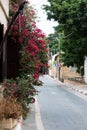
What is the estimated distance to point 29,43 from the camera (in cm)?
1955

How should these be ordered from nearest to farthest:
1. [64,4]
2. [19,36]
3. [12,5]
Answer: [19,36] → [12,5] → [64,4]

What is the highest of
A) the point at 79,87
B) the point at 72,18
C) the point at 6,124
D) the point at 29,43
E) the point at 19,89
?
the point at 72,18

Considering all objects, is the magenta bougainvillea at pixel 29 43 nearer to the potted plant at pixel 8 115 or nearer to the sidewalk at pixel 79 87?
the potted plant at pixel 8 115

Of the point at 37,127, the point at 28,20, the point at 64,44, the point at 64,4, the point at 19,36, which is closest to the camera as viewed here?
the point at 37,127

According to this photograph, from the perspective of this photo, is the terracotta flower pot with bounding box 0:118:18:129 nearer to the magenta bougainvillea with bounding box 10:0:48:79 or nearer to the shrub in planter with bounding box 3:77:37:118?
the shrub in planter with bounding box 3:77:37:118

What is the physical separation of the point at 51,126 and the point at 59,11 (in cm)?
3699

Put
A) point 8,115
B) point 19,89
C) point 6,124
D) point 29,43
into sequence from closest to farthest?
point 6,124
point 8,115
point 19,89
point 29,43

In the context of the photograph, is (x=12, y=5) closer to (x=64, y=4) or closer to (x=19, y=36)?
(x=19, y=36)

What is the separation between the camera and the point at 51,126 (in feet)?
51.6

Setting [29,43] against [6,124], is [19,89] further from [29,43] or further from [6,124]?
[6,124]

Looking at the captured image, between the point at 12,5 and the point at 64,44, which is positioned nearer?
the point at 12,5

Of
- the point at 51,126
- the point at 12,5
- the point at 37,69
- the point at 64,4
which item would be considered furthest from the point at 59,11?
the point at 51,126

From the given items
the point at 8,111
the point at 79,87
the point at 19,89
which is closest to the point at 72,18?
the point at 79,87

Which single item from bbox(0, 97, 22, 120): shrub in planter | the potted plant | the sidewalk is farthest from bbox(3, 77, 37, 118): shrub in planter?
the sidewalk
